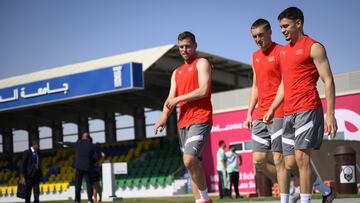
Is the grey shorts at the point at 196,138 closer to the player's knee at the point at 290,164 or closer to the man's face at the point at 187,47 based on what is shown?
the man's face at the point at 187,47

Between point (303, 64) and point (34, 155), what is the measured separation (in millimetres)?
12474

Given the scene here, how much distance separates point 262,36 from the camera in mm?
7684

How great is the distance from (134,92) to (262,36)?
29.1 metres

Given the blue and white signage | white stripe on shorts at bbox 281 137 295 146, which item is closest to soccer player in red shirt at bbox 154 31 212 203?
white stripe on shorts at bbox 281 137 295 146

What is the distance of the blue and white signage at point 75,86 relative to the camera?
26.7 metres

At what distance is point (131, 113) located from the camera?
4112 centimetres

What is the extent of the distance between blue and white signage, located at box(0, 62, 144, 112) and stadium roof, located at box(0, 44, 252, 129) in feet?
1.37

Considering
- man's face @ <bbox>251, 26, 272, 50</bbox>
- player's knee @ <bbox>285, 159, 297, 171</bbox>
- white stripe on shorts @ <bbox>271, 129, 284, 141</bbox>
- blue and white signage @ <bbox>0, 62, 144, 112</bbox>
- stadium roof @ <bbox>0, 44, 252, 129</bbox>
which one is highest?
stadium roof @ <bbox>0, 44, 252, 129</bbox>

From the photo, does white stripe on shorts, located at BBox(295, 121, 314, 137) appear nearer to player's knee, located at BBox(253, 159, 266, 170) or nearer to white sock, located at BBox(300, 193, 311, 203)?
white sock, located at BBox(300, 193, 311, 203)

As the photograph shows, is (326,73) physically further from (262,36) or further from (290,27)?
(262,36)

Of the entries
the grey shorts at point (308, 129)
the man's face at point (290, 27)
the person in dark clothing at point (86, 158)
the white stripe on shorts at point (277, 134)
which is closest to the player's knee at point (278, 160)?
the white stripe on shorts at point (277, 134)

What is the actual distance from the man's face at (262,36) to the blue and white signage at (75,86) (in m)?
18.7

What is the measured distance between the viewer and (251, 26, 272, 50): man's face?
25.1 feet

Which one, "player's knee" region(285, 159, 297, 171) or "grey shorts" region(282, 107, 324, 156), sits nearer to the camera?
"grey shorts" region(282, 107, 324, 156)
